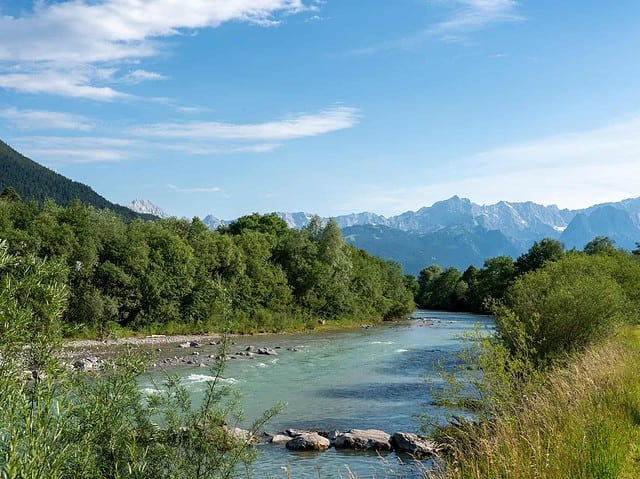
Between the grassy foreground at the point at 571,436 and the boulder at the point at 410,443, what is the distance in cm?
469

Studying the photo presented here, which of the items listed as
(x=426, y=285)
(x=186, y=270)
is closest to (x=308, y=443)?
(x=186, y=270)

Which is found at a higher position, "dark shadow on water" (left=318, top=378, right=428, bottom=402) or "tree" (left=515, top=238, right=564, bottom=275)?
"tree" (left=515, top=238, right=564, bottom=275)

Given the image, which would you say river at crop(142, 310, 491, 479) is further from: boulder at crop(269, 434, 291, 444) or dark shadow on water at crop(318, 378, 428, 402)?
boulder at crop(269, 434, 291, 444)

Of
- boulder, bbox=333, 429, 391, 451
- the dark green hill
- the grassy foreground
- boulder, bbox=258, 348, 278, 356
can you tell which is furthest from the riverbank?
the dark green hill

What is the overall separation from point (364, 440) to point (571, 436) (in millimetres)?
11234

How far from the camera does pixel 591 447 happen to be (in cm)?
804

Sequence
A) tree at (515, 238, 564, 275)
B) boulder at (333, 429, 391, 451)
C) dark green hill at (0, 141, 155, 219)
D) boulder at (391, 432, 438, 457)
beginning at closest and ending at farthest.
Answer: boulder at (391, 432, 438, 457), boulder at (333, 429, 391, 451), tree at (515, 238, 564, 275), dark green hill at (0, 141, 155, 219)

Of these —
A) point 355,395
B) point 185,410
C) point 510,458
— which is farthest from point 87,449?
point 355,395

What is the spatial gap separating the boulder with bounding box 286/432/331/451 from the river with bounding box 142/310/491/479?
0.35 meters

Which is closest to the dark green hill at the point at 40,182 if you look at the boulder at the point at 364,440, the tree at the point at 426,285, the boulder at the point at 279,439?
the tree at the point at 426,285

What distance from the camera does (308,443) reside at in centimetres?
1862

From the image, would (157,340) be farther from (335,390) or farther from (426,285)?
(426,285)

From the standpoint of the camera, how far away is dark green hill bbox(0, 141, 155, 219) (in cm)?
17138

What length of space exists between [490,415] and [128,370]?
9066 mm
